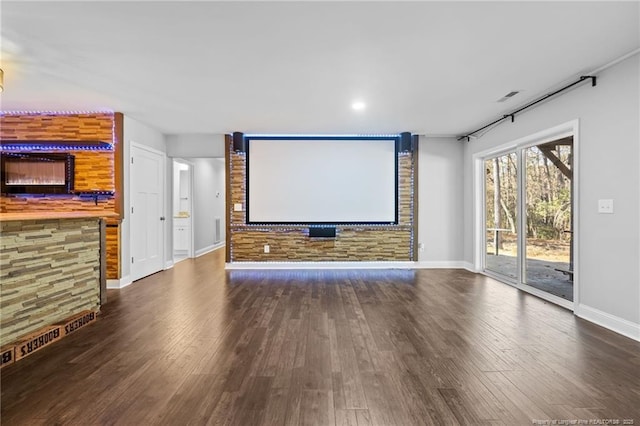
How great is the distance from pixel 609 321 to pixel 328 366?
283cm

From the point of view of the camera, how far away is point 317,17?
2473 millimetres

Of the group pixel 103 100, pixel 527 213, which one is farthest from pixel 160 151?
pixel 527 213

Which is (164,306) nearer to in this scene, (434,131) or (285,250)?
(285,250)

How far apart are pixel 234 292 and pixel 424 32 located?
380 cm

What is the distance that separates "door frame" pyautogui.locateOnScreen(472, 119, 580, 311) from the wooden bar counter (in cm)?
514

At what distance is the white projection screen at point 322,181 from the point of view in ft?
21.3

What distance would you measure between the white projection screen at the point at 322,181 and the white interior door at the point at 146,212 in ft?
5.29

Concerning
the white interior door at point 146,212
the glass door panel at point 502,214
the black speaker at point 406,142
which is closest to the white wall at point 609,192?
the glass door panel at point 502,214

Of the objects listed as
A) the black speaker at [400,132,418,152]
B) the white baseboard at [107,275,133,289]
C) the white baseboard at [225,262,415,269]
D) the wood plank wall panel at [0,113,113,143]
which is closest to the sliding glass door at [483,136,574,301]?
the black speaker at [400,132,418,152]

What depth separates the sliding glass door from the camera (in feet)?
14.1

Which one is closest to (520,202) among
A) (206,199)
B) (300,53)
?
(300,53)

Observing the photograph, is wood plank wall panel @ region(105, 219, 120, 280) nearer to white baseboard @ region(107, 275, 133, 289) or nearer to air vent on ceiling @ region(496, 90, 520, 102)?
white baseboard @ region(107, 275, 133, 289)

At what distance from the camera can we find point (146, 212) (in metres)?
5.77

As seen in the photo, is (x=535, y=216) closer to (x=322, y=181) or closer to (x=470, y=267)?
(x=470, y=267)
